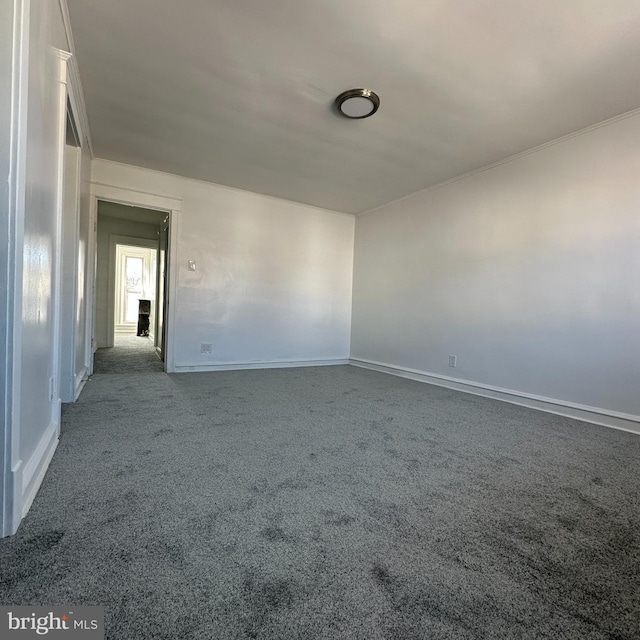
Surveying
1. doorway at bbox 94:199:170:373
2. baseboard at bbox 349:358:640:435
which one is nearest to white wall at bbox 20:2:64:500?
doorway at bbox 94:199:170:373

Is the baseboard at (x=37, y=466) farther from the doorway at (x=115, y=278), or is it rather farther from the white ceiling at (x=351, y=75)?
the doorway at (x=115, y=278)

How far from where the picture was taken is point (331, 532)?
4.00ft

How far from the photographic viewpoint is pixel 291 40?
80.0 inches

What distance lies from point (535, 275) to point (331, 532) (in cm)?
299

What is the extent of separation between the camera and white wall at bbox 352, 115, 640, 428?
2646 mm

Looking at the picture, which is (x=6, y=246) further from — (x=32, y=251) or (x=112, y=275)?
(x=112, y=275)

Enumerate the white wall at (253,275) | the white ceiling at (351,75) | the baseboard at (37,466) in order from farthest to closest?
the white wall at (253,275) → the white ceiling at (351,75) → the baseboard at (37,466)

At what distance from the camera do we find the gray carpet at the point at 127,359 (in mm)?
4269

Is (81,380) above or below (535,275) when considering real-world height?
below

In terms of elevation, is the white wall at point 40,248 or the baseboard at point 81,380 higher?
the white wall at point 40,248

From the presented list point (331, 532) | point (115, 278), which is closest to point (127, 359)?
point (115, 278)

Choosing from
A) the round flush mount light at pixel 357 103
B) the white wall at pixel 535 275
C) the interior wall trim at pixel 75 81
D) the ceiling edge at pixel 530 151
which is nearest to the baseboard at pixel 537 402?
the white wall at pixel 535 275

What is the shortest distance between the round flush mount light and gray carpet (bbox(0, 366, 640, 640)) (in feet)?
7.76

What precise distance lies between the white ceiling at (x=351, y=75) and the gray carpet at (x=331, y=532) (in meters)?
2.38
